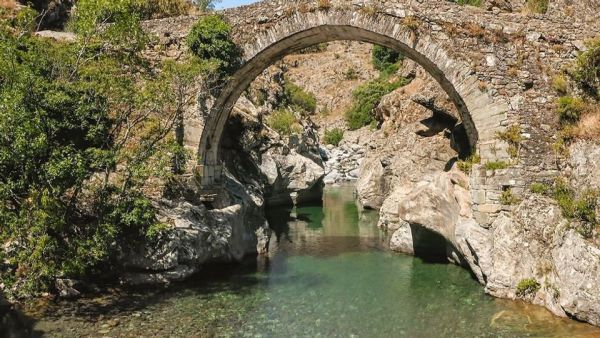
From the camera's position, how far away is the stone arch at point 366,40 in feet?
35.8

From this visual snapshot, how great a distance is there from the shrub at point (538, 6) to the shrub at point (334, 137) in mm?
30371

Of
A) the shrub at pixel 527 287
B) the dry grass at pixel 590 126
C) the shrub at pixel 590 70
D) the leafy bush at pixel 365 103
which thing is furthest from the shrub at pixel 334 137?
the shrub at pixel 527 287

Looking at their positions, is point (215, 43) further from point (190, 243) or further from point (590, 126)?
point (590, 126)

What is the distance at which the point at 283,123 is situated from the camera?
2667 centimetres

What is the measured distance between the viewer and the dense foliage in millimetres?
7754

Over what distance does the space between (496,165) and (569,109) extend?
186cm

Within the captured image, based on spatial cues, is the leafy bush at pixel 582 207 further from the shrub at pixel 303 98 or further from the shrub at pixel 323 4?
the shrub at pixel 303 98

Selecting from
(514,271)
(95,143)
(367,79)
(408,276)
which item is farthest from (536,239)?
(367,79)

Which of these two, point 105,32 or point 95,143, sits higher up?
point 105,32

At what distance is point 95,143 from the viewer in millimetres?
9555

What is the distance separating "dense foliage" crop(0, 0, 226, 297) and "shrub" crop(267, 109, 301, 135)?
1559 cm

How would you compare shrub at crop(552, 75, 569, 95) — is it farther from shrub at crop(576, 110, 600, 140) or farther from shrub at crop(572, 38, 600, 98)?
shrub at crop(576, 110, 600, 140)

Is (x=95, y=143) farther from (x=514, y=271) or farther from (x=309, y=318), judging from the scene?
(x=514, y=271)

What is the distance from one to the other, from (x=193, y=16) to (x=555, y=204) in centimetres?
1008
